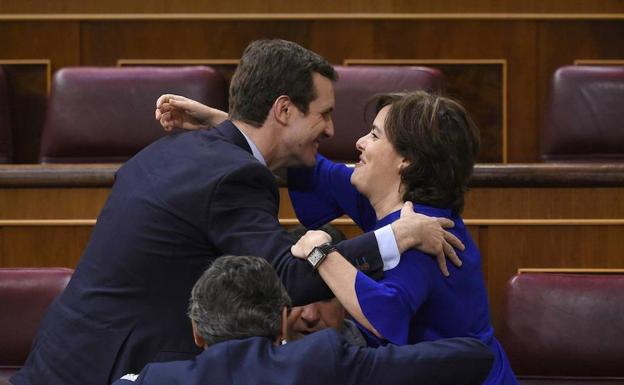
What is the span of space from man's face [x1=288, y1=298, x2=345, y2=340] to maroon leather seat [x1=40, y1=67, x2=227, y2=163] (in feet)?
2.04

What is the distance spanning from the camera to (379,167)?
37.9 inches

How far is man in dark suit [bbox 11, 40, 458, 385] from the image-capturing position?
892 millimetres

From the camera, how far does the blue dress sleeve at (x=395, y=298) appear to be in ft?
2.83

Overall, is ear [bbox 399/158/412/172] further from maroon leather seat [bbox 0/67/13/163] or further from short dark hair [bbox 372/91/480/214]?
maroon leather seat [bbox 0/67/13/163]

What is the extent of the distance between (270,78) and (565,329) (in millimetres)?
389

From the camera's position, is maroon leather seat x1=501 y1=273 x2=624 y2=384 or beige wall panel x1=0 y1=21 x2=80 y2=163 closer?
maroon leather seat x1=501 y1=273 x2=624 y2=384

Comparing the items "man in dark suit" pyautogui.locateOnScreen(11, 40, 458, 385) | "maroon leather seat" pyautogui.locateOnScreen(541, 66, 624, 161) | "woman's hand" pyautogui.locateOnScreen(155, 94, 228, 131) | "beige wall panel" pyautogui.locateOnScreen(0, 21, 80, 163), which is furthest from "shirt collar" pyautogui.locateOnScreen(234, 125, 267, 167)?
"beige wall panel" pyautogui.locateOnScreen(0, 21, 80, 163)

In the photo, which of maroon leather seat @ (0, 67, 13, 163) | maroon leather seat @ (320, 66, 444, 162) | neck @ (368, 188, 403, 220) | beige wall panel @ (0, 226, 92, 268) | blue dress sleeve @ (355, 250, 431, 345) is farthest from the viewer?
maroon leather seat @ (0, 67, 13, 163)

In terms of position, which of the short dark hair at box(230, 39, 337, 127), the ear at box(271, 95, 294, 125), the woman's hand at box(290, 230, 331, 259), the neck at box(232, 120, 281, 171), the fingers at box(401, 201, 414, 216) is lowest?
the woman's hand at box(290, 230, 331, 259)

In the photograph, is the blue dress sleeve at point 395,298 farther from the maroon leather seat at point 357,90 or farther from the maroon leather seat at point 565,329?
the maroon leather seat at point 357,90

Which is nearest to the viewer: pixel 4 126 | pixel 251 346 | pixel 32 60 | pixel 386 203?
pixel 251 346

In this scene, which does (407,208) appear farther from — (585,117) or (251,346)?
(585,117)

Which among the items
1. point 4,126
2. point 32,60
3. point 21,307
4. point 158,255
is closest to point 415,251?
point 158,255
